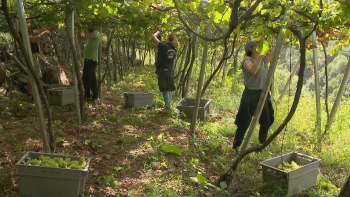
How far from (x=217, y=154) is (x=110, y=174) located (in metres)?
1.61

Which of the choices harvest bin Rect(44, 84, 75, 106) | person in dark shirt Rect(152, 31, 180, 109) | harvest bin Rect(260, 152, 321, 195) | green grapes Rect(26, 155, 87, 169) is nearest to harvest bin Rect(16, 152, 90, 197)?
green grapes Rect(26, 155, 87, 169)

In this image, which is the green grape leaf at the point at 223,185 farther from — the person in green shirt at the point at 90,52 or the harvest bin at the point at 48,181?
the person in green shirt at the point at 90,52

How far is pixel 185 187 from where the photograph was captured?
3465 mm

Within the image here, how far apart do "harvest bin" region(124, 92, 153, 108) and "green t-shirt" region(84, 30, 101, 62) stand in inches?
40.5

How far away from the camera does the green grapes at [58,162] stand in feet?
9.36

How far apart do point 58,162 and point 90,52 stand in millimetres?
3929

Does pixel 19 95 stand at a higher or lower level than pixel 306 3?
lower

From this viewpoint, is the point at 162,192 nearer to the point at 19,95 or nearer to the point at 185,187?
the point at 185,187

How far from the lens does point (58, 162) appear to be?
2.95 metres

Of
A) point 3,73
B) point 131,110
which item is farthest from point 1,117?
point 131,110

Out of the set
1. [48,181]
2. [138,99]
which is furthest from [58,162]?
[138,99]

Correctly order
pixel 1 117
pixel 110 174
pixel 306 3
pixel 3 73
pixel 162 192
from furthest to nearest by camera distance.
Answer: pixel 3 73
pixel 1 117
pixel 110 174
pixel 162 192
pixel 306 3

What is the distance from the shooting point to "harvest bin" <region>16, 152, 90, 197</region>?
2.77m

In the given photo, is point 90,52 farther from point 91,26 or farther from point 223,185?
point 223,185
